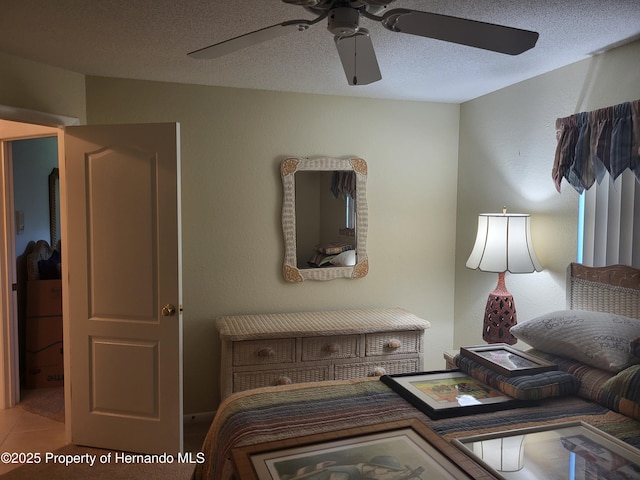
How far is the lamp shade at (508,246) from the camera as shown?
3.00 metres

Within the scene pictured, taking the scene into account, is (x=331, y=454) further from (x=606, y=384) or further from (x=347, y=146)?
(x=347, y=146)

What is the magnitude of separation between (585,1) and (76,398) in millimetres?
3322

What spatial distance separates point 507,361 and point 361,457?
0.98 meters

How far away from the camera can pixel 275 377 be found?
314 cm

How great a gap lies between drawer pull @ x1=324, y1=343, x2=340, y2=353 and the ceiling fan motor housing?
208 cm

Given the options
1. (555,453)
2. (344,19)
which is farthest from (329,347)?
(344,19)

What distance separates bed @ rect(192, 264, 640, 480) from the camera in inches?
65.3

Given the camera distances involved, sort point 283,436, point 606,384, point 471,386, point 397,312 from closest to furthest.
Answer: point 283,436 → point 606,384 → point 471,386 → point 397,312

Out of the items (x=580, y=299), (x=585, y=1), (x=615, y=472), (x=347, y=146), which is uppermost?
(x=585, y=1)

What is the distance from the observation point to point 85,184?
2.93 m

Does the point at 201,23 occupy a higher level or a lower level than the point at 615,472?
higher

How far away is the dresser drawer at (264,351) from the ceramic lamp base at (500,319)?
121 cm

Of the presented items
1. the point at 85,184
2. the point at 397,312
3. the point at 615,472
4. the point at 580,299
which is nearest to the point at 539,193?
the point at 580,299

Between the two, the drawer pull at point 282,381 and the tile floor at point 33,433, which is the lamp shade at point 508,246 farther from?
the tile floor at point 33,433
